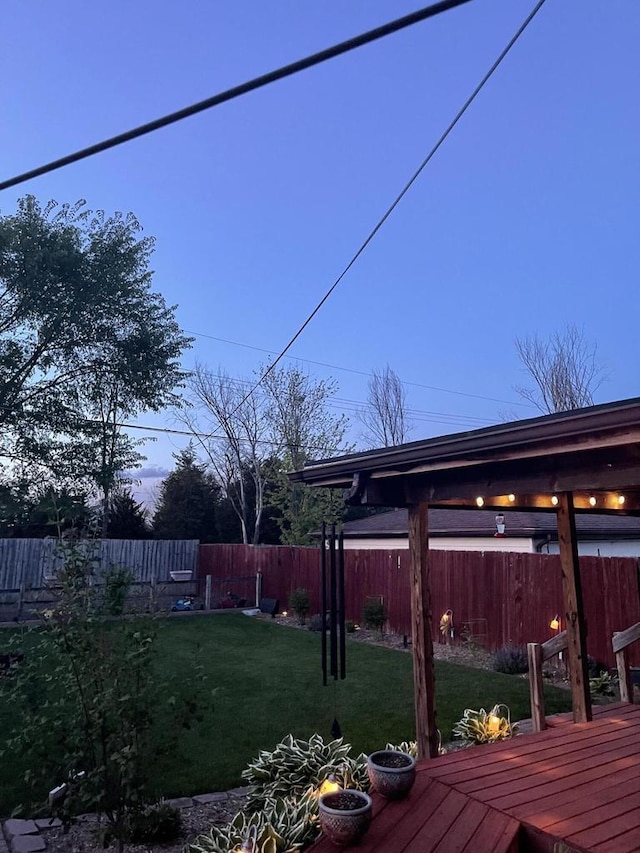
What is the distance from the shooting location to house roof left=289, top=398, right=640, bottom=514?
2.64 metres

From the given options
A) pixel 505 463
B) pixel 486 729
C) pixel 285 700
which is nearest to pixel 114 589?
pixel 505 463

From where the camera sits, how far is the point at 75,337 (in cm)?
984

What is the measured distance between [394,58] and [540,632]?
7867 millimetres

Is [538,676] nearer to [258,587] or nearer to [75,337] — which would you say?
[75,337]

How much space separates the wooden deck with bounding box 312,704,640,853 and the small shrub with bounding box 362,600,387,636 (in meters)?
7.82

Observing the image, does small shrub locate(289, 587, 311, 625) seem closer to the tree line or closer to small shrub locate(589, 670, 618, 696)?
the tree line

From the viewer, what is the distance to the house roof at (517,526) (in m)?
10.7

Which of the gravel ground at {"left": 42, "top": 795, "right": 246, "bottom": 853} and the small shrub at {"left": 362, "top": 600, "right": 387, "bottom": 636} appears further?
the small shrub at {"left": 362, "top": 600, "right": 387, "bottom": 636}

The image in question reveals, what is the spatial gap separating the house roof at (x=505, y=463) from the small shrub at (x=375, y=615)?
7488 mm

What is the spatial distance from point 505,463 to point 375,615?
882 centimetres

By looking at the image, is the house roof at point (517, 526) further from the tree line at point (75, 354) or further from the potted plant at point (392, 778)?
the potted plant at point (392, 778)

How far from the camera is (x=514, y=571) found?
965 centimetres

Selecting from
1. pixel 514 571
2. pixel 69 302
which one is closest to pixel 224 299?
pixel 69 302

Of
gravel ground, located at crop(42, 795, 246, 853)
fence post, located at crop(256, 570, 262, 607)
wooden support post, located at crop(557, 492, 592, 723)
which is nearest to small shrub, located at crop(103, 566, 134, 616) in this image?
gravel ground, located at crop(42, 795, 246, 853)
